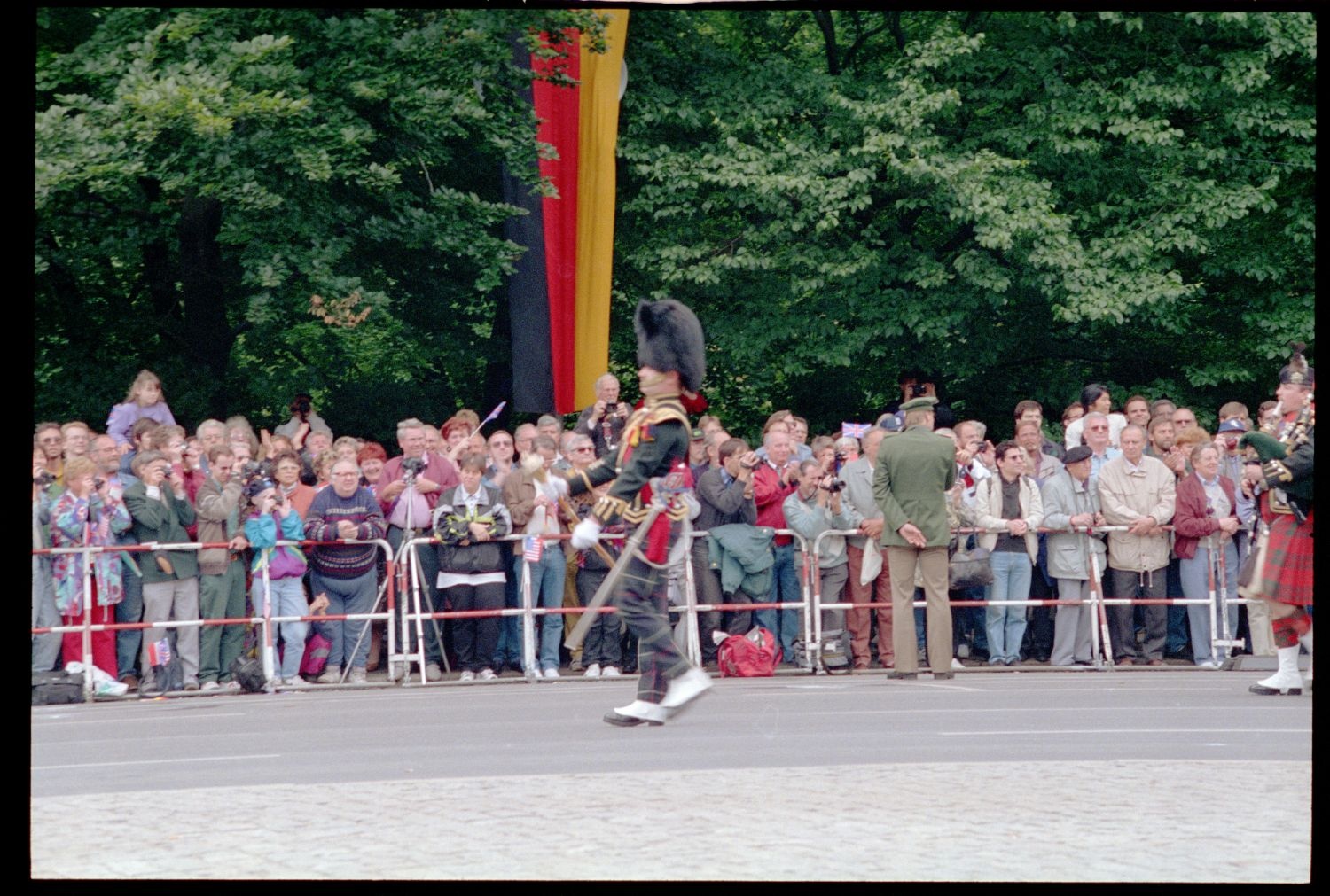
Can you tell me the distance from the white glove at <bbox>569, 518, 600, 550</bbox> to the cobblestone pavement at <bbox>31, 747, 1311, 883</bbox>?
1967 mm

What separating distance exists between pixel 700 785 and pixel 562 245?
1380 centimetres

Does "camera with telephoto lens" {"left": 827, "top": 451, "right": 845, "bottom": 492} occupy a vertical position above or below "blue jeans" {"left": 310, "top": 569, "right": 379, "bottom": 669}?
above

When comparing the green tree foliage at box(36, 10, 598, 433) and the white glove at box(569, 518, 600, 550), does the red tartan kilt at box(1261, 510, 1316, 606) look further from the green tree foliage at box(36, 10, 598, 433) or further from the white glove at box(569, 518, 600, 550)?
the green tree foliage at box(36, 10, 598, 433)

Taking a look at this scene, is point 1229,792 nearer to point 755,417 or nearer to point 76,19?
point 76,19

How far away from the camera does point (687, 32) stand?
2475 cm

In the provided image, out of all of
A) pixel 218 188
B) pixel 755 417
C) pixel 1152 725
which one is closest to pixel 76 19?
pixel 218 188

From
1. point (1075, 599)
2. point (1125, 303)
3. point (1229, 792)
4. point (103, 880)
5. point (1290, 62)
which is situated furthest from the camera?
point (1290, 62)

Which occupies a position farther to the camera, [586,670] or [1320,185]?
[586,670]

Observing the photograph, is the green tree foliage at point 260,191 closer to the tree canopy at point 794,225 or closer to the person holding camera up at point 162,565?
the tree canopy at point 794,225

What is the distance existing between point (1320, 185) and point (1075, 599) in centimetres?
936

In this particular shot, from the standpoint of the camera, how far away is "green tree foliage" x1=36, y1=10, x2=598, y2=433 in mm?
19359

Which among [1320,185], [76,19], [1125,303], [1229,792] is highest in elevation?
[76,19]

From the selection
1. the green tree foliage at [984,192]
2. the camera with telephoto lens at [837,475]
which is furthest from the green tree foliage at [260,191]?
the camera with telephoto lens at [837,475]

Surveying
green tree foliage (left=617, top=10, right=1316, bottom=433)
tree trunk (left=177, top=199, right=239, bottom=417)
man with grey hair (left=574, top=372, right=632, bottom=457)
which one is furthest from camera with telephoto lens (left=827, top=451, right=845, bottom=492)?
tree trunk (left=177, top=199, right=239, bottom=417)
